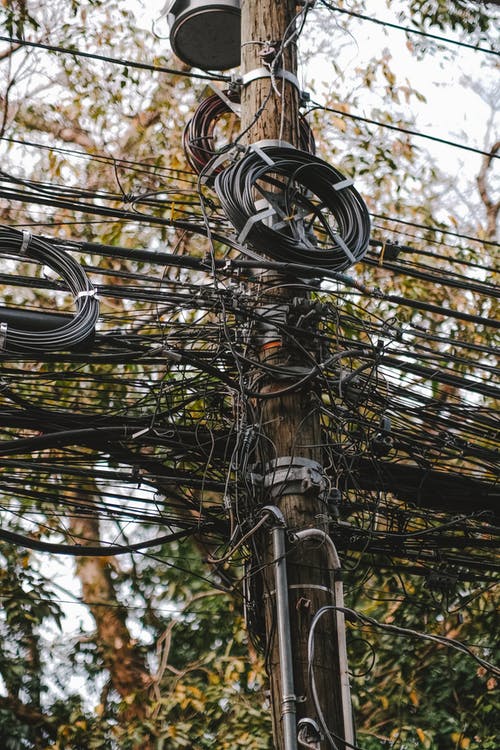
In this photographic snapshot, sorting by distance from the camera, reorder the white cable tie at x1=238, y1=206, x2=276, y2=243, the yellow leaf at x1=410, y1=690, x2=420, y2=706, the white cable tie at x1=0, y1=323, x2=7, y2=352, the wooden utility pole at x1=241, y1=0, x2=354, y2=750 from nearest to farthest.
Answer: the wooden utility pole at x1=241, y1=0, x2=354, y2=750 → the white cable tie at x1=0, y1=323, x2=7, y2=352 → the white cable tie at x1=238, y1=206, x2=276, y2=243 → the yellow leaf at x1=410, y1=690, x2=420, y2=706

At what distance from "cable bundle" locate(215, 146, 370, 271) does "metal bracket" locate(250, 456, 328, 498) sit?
108 centimetres

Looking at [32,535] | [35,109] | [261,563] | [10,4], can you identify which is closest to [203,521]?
[261,563]

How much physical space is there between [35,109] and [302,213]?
6.71 m

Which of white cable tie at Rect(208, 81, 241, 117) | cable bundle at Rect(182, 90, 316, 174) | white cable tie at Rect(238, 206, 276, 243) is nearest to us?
white cable tie at Rect(238, 206, 276, 243)

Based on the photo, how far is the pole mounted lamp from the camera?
6.18 meters

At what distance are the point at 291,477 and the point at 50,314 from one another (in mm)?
1415

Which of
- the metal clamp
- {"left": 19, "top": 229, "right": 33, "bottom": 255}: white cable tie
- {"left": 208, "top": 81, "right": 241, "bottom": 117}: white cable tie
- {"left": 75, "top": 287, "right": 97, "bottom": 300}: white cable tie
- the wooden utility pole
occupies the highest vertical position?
{"left": 208, "top": 81, "right": 241, "bottom": 117}: white cable tie

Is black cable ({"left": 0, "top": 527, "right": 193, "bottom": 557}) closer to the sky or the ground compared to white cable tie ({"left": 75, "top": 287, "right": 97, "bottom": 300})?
closer to the ground

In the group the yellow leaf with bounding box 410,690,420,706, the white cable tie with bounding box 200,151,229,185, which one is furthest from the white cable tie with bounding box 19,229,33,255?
the yellow leaf with bounding box 410,690,420,706

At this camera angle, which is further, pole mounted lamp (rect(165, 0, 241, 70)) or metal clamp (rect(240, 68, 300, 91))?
pole mounted lamp (rect(165, 0, 241, 70))

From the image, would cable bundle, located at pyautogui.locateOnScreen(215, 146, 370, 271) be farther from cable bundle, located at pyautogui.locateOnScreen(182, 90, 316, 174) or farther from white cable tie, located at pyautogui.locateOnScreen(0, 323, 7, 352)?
white cable tie, located at pyautogui.locateOnScreen(0, 323, 7, 352)

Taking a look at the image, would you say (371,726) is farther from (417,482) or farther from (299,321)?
(299,321)

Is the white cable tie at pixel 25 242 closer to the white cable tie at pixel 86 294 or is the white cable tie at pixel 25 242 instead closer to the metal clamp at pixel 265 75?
the white cable tie at pixel 86 294

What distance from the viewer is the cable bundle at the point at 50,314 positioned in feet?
15.6
